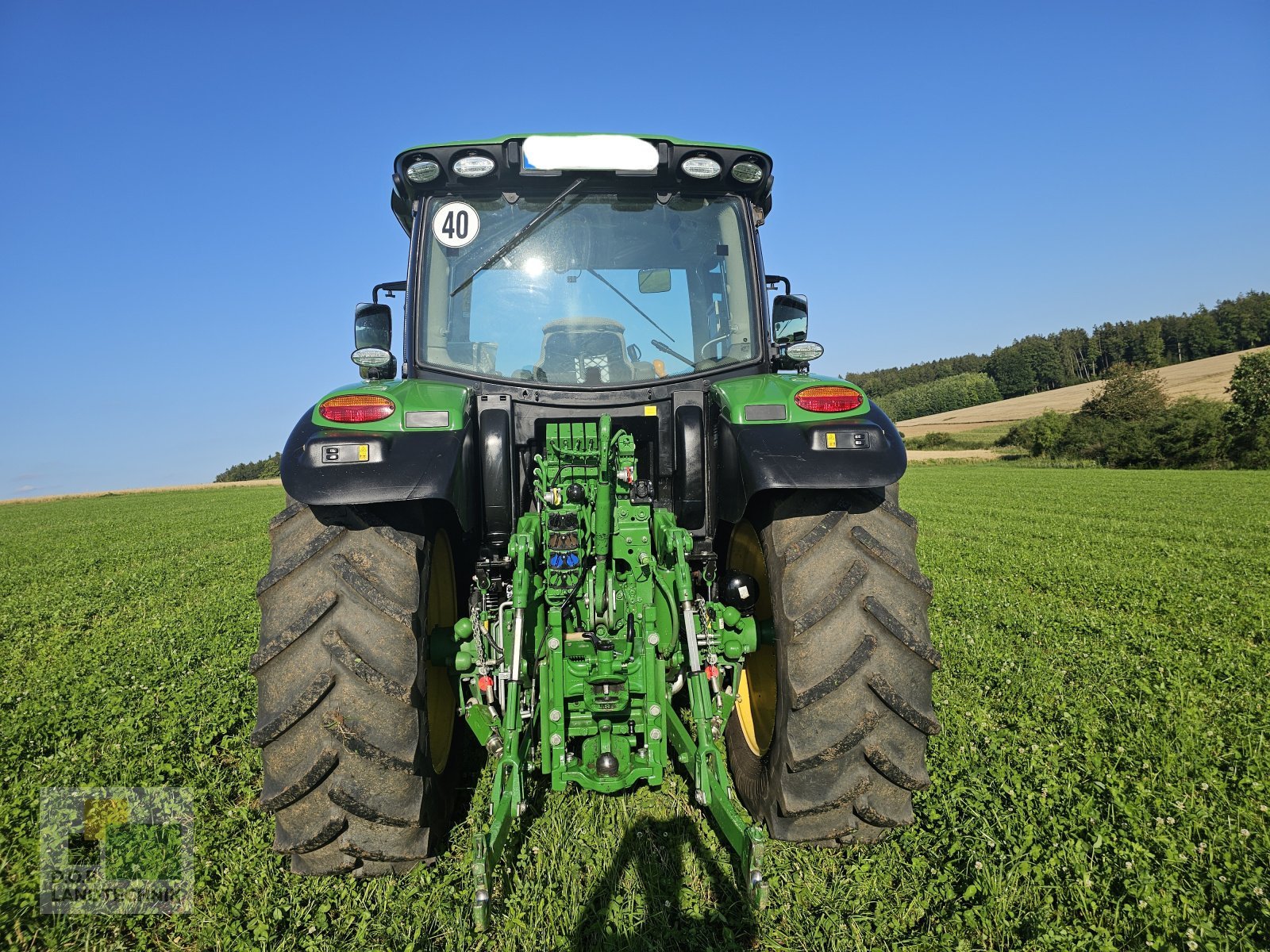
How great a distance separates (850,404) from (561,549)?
124 cm

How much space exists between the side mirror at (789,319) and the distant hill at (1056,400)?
178ft

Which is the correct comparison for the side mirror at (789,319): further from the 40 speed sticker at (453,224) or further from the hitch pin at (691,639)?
the hitch pin at (691,639)

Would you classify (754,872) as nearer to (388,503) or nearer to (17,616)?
(388,503)

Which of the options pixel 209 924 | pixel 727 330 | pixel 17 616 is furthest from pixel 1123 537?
pixel 17 616

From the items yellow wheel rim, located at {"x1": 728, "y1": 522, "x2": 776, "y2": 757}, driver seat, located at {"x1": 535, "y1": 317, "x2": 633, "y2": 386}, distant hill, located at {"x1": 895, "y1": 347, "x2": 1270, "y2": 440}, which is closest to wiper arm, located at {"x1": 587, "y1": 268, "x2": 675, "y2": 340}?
driver seat, located at {"x1": 535, "y1": 317, "x2": 633, "y2": 386}

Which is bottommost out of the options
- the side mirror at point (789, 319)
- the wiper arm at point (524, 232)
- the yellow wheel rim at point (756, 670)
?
the yellow wheel rim at point (756, 670)

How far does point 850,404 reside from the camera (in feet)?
9.60

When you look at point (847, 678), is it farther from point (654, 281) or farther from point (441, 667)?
point (654, 281)

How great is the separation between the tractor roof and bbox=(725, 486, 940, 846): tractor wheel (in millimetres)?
1677

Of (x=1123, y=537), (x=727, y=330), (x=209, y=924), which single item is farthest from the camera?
(x=1123, y=537)

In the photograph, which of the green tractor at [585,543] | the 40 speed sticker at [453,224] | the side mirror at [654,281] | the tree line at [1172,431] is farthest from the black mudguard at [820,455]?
the tree line at [1172,431]

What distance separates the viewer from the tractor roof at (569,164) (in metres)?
3.27

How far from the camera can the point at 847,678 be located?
2.62m

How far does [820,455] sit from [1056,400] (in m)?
69.6
